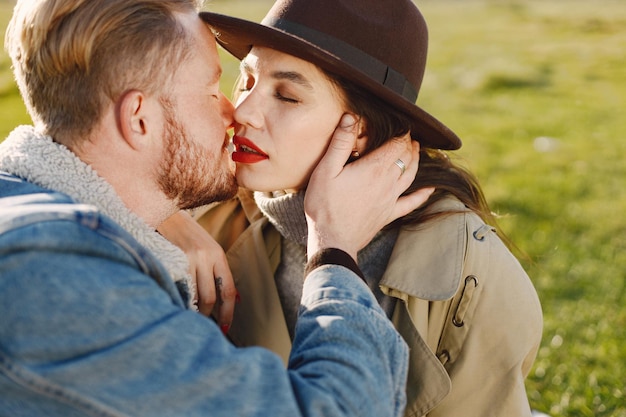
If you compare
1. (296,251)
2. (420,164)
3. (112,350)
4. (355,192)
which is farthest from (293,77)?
(112,350)

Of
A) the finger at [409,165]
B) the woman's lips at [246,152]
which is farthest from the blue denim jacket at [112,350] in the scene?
the finger at [409,165]

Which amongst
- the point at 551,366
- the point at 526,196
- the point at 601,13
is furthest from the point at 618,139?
the point at 601,13

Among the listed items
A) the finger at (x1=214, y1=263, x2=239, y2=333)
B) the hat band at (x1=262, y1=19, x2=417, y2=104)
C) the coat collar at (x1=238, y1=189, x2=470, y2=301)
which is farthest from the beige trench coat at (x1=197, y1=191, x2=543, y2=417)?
the finger at (x1=214, y1=263, x2=239, y2=333)

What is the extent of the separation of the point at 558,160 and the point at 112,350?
8.97 meters

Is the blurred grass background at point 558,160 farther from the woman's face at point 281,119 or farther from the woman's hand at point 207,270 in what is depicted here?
the woman's hand at point 207,270

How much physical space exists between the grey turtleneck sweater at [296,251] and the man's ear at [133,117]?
803 millimetres

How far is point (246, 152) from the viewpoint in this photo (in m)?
3.03

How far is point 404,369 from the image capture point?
2.25 meters

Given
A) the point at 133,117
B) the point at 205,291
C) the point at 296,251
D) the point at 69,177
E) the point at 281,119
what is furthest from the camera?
the point at 296,251

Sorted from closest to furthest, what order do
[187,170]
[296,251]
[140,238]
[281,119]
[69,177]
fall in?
[69,177], [140,238], [187,170], [281,119], [296,251]

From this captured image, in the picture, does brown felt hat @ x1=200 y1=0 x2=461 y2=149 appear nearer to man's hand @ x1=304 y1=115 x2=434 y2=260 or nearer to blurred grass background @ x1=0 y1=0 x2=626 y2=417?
man's hand @ x1=304 y1=115 x2=434 y2=260

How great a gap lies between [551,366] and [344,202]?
3.00 m

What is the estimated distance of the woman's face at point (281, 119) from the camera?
2.94 metres

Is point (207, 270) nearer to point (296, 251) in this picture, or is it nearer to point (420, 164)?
point (296, 251)
